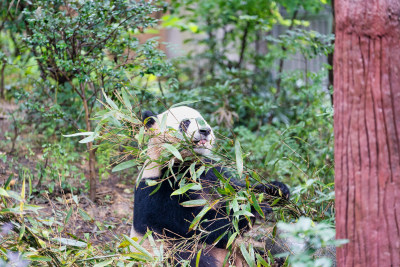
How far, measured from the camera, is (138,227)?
320 centimetres

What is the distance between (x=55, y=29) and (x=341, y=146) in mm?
3160

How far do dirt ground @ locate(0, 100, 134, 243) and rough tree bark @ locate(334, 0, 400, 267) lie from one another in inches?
88.5

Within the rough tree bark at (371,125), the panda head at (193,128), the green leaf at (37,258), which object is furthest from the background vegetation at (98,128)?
the rough tree bark at (371,125)

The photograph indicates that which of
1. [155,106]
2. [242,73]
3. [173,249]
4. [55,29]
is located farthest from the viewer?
[242,73]

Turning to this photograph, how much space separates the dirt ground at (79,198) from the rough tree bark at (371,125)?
7.37 ft

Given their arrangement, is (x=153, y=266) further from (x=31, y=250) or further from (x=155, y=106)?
(x=155, y=106)

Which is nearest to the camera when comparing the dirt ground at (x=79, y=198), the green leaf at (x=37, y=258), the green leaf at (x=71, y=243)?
the green leaf at (x=37, y=258)

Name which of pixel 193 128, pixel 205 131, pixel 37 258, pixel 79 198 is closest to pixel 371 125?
pixel 205 131

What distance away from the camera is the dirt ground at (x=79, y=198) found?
3.95 meters

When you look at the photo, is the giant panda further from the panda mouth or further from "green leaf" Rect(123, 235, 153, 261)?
"green leaf" Rect(123, 235, 153, 261)

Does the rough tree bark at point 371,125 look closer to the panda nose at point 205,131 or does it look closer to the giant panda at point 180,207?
the giant panda at point 180,207

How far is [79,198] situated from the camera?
171 inches

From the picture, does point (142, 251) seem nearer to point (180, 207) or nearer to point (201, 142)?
point (180, 207)

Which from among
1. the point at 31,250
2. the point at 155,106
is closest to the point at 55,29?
the point at 155,106
